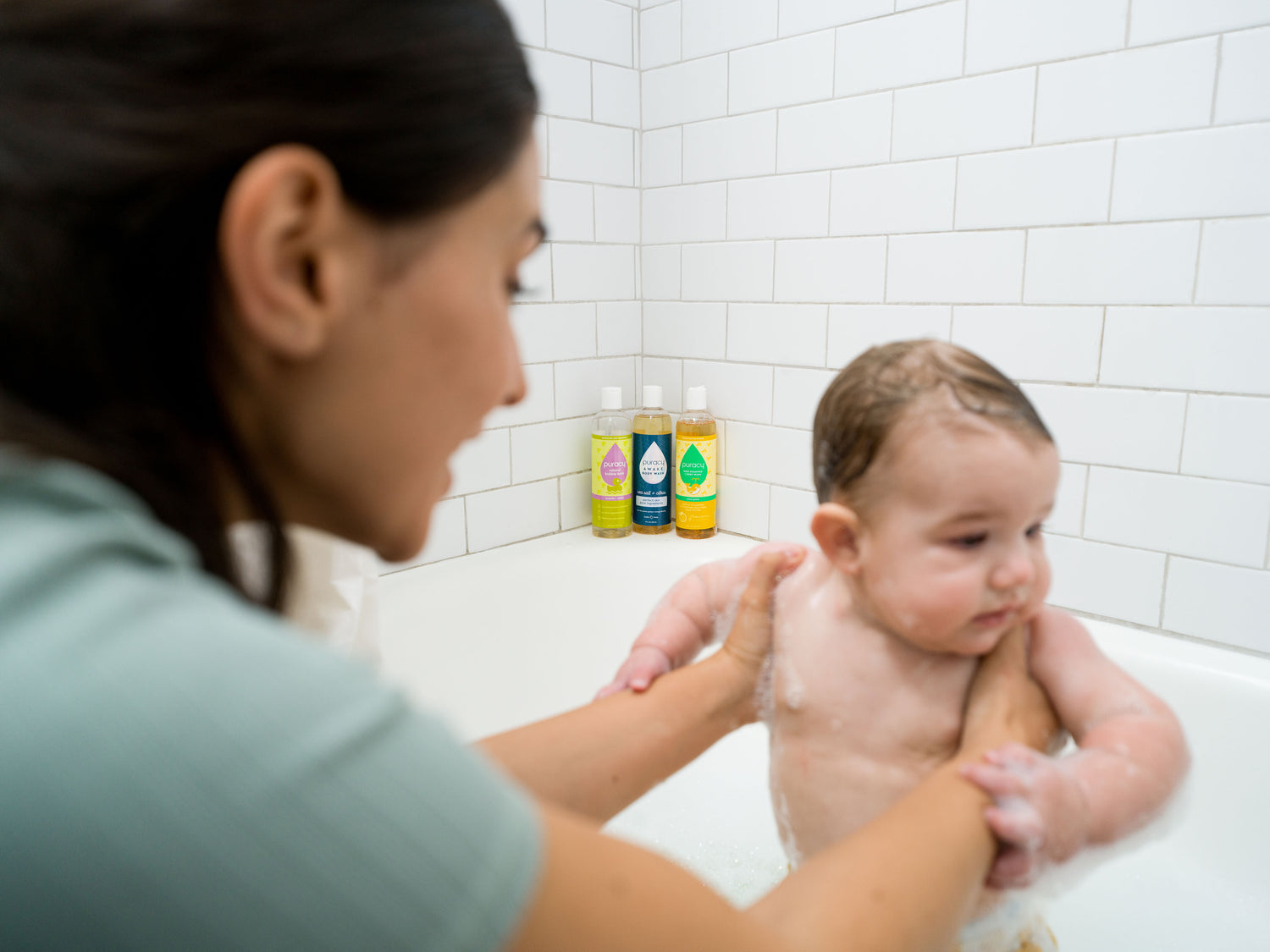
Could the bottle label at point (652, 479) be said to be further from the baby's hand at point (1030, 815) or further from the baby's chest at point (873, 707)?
the baby's hand at point (1030, 815)

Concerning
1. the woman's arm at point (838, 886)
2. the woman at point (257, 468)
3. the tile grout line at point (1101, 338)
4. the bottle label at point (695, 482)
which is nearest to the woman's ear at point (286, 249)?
the woman at point (257, 468)

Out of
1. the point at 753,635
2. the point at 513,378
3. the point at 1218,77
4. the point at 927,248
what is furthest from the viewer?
the point at 927,248

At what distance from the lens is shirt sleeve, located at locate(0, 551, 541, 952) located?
0.81 ft

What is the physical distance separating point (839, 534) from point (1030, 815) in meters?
0.26

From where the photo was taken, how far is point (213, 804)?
0.25 meters

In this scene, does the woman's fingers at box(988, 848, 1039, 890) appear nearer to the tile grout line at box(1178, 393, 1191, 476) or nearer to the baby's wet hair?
the baby's wet hair

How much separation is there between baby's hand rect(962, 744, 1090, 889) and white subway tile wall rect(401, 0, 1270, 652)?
63 cm

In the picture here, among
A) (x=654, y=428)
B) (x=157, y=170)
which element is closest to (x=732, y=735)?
(x=654, y=428)

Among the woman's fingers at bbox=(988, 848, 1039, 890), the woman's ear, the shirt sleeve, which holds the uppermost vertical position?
the woman's ear

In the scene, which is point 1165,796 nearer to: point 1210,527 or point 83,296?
point 1210,527

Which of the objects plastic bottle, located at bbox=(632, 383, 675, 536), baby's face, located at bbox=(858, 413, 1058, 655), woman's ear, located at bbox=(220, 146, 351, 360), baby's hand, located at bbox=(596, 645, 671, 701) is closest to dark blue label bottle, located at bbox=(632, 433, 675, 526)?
plastic bottle, located at bbox=(632, 383, 675, 536)

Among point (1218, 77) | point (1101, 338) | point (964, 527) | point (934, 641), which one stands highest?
point (1218, 77)

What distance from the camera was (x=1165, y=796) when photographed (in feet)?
2.24

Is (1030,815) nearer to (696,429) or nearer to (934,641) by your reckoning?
(934,641)
